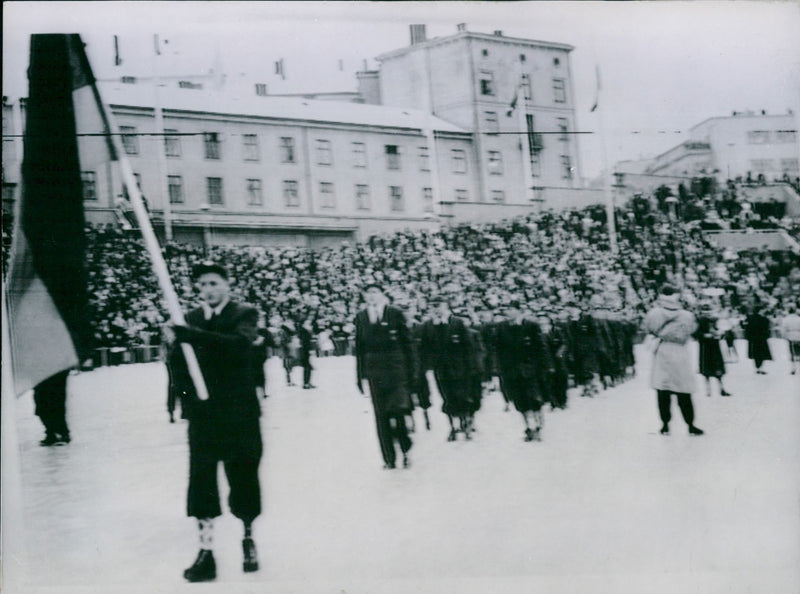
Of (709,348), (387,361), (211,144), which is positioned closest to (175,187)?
(211,144)

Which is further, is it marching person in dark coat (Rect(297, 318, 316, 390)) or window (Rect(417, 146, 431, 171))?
window (Rect(417, 146, 431, 171))

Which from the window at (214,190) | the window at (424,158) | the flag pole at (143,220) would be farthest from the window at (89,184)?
the window at (424,158)


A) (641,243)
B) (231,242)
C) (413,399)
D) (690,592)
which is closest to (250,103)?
(231,242)

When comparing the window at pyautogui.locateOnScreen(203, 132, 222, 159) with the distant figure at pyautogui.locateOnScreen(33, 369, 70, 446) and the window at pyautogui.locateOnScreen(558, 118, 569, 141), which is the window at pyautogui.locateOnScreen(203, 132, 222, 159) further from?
the window at pyautogui.locateOnScreen(558, 118, 569, 141)

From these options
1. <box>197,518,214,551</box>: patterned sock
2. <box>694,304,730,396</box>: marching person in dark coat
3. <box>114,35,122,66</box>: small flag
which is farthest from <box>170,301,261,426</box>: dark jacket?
<box>694,304,730,396</box>: marching person in dark coat

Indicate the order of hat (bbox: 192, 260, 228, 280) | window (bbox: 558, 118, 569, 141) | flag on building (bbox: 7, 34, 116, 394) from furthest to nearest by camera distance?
window (bbox: 558, 118, 569, 141) < flag on building (bbox: 7, 34, 116, 394) < hat (bbox: 192, 260, 228, 280)

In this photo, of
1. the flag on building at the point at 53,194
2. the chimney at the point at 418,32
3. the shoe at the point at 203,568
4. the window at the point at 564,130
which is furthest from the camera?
the window at the point at 564,130

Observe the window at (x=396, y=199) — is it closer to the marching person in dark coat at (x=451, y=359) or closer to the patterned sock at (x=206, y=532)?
the marching person in dark coat at (x=451, y=359)
